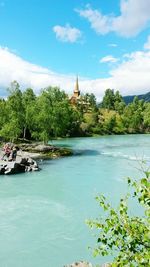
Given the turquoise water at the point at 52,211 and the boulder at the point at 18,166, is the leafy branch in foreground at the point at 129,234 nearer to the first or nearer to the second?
the turquoise water at the point at 52,211

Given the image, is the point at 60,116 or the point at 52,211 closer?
the point at 52,211

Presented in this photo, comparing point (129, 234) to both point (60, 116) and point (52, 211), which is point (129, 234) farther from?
point (60, 116)

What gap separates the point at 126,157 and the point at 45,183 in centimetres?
2559

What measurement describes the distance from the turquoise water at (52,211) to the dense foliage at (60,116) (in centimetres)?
2374

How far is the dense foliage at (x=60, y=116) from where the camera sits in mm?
70750

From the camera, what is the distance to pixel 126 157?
59.6 meters

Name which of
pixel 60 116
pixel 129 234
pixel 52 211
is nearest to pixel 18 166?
pixel 52 211

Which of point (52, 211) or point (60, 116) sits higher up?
point (60, 116)

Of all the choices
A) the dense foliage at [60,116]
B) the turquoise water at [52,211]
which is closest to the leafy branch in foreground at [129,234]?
the turquoise water at [52,211]

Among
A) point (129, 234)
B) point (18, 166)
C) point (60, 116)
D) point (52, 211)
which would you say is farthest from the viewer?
point (60, 116)

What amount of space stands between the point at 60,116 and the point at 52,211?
65.5 meters

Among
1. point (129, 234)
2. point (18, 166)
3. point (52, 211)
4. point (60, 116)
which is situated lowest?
point (52, 211)

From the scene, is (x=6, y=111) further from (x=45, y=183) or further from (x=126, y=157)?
(x=45, y=183)

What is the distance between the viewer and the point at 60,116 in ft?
299
